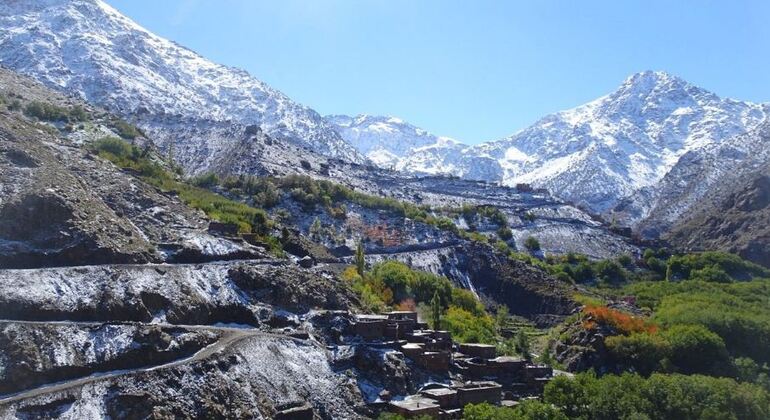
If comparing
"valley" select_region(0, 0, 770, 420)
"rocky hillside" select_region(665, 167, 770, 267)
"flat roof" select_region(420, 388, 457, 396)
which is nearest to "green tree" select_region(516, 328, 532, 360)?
"valley" select_region(0, 0, 770, 420)

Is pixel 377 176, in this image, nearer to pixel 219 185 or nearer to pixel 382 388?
pixel 219 185

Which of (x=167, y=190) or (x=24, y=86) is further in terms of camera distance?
(x=24, y=86)

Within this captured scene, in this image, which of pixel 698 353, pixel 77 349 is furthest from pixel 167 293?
pixel 698 353

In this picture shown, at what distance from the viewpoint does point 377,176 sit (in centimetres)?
18975

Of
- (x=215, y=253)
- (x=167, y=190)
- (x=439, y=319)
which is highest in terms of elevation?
(x=167, y=190)

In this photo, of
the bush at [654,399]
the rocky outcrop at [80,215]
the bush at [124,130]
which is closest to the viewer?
the rocky outcrop at [80,215]

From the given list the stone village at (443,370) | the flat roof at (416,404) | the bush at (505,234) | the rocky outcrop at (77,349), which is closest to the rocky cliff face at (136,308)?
the rocky outcrop at (77,349)

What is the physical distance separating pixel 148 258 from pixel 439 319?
3169 cm

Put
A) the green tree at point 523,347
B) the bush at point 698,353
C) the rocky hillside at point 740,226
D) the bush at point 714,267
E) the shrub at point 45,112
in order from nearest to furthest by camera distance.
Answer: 1. the bush at point 698,353
2. the green tree at point 523,347
3. the shrub at point 45,112
4. the bush at point 714,267
5. the rocky hillside at point 740,226

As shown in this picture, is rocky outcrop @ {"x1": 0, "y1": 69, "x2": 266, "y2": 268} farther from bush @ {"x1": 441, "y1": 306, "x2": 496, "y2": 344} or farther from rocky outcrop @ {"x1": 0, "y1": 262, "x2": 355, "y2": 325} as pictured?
bush @ {"x1": 441, "y1": 306, "x2": 496, "y2": 344}

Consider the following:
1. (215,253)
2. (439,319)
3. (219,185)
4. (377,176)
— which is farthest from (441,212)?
(215,253)

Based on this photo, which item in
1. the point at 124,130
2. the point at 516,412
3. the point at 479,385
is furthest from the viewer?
the point at 124,130

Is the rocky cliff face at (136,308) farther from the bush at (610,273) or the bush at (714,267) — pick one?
the bush at (714,267)

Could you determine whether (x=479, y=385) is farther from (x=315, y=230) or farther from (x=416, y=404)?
(x=315, y=230)
